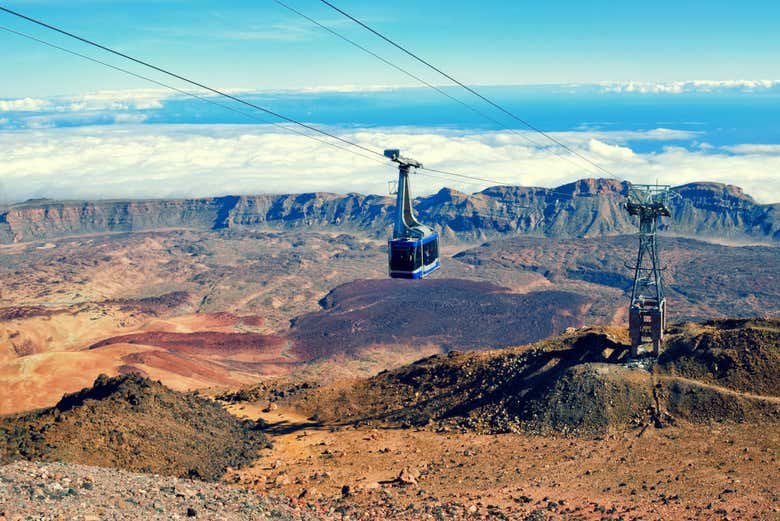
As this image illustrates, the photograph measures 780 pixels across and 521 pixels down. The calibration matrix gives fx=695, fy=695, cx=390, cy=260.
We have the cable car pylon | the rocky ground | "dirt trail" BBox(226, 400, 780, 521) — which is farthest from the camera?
the cable car pylon

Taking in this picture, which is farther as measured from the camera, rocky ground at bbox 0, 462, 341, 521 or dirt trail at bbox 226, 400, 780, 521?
dirt trail at bbox 226, 400, 780, 521

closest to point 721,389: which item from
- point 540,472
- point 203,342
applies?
point 540,472

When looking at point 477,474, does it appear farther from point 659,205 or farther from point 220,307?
point 220,307

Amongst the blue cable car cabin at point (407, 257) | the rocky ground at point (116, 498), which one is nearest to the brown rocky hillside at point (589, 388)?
the blue cable car cabin at point (407, 257)

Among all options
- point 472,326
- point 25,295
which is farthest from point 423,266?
point 25,295

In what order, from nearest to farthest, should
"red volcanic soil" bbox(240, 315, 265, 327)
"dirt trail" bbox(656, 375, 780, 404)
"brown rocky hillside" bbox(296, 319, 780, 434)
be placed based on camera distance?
"dirt trail" bbox(656, 375, 780, 404) → "brown rocky hillside" bbox(296, 319, 780, 434) → "red volcanic soil" bbox(240, 315, 265, 327)

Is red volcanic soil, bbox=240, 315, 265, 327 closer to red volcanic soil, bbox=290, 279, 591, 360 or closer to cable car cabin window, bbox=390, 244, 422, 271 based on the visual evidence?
red volcanic soil, bbox=290, 279, 591, 360

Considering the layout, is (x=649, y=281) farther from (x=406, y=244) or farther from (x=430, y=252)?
(x=406, y=244)

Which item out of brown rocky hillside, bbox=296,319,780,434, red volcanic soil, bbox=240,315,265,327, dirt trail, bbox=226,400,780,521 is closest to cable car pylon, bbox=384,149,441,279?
brown rocky hillside, bbox=296,319,780,434

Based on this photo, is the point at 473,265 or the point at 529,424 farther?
the point at 473,265
